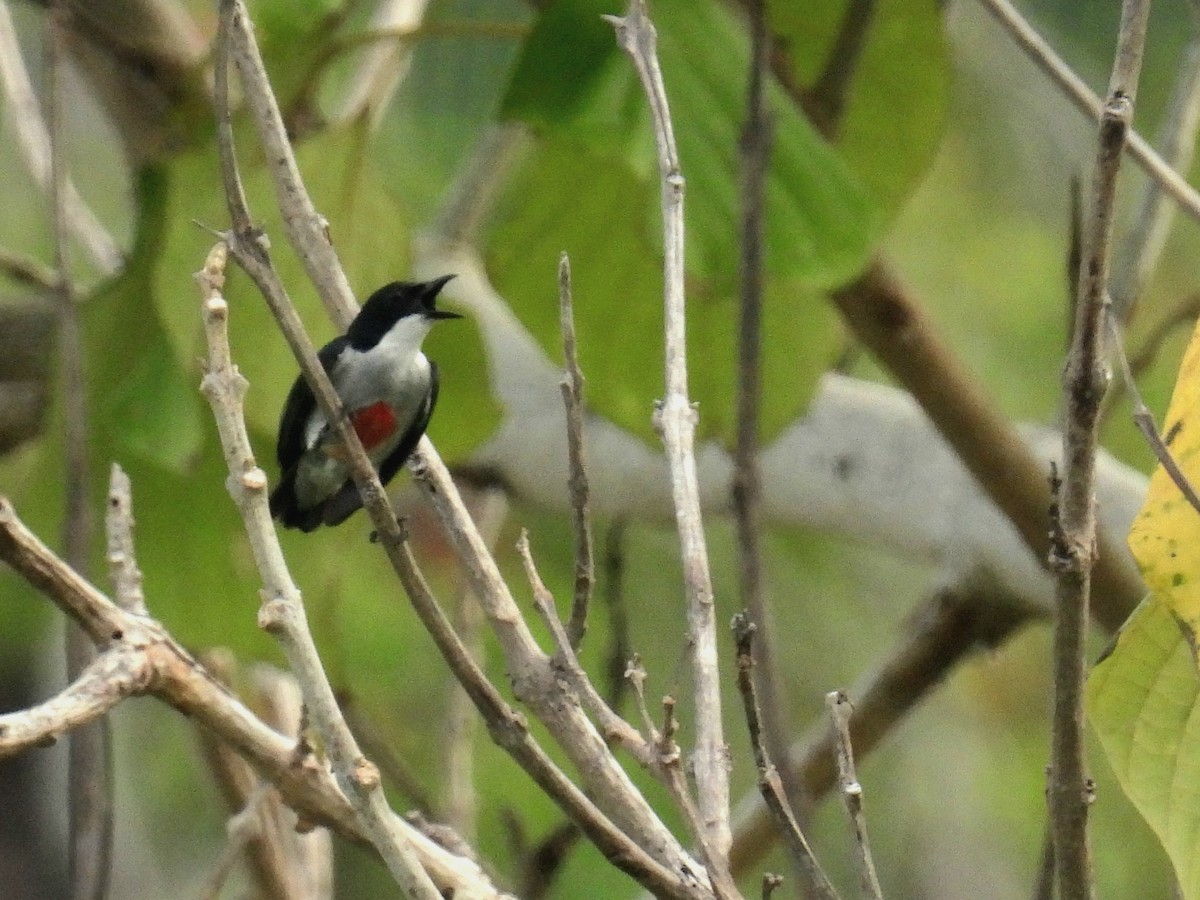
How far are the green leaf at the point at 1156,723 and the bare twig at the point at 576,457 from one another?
0.42 meters

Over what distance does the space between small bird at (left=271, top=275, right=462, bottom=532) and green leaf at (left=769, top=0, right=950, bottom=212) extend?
83cm

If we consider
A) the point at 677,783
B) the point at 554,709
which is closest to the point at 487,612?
the point at 554,709

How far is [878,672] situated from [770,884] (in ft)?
5.49

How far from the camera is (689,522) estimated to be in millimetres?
1404

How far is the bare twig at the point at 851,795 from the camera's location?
1210 millimetres

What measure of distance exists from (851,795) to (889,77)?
5.68ft

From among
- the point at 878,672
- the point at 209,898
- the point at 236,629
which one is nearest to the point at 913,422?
the point at 878,672

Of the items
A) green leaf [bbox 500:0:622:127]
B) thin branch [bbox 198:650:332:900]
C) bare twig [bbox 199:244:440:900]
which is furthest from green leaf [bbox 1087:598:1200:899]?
thin branch [bbox 198:650:332:900]

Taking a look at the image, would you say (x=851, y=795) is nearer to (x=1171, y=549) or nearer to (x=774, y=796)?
(x=774, y=796)

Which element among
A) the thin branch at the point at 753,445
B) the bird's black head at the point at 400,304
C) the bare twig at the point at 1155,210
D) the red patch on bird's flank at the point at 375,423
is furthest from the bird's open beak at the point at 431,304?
the bare twig at the point at 1155,210

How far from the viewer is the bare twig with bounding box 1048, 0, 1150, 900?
3.51ft

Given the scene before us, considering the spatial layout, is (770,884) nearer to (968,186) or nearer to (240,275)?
(240,275)

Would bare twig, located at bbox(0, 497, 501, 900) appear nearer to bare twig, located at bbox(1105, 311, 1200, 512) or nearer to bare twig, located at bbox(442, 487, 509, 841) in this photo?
bare twig, located at bbox(1105, 311, 1200, 512)

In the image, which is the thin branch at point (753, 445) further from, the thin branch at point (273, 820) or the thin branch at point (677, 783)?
the thin branch at point (273, 820)
